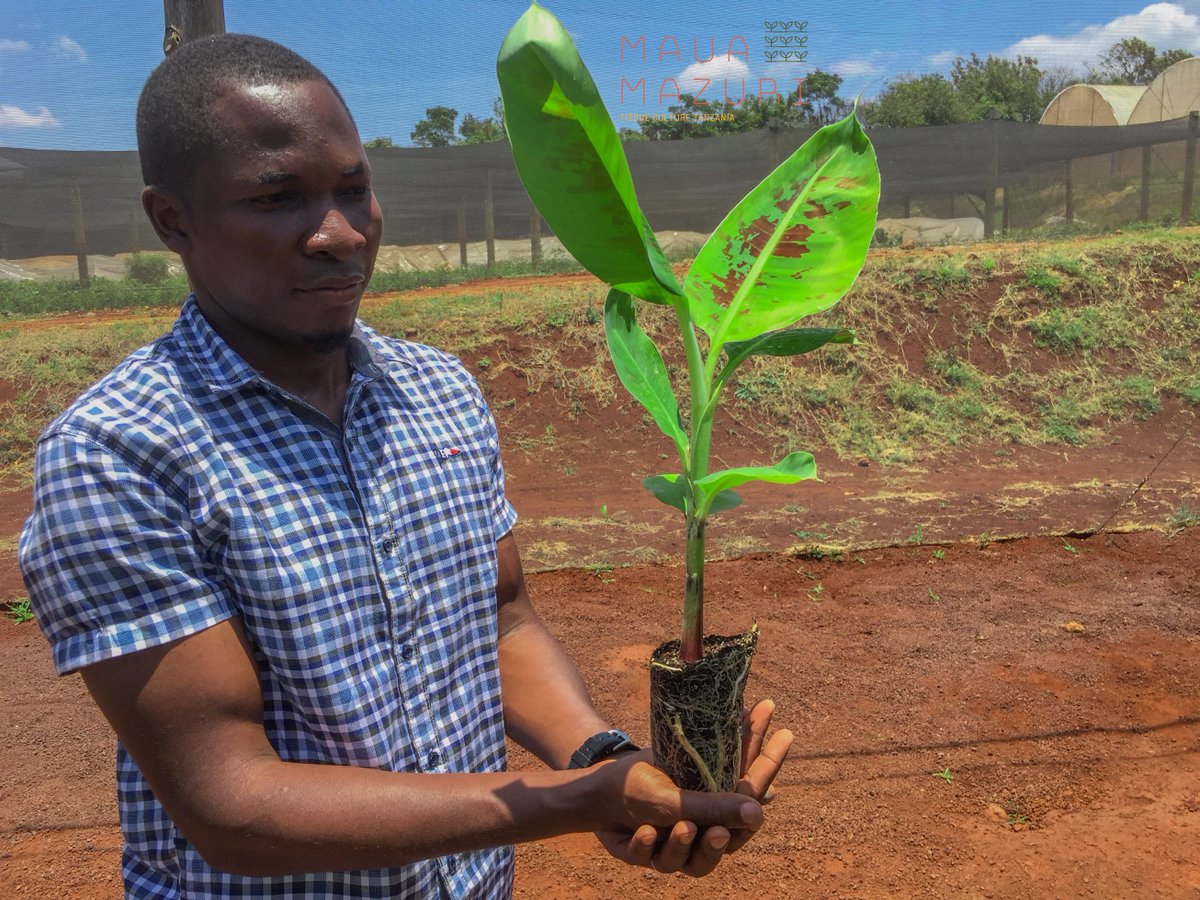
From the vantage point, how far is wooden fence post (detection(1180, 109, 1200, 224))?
11172 mm

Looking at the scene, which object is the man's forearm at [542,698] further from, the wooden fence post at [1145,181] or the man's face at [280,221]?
the wooden fence post at [1145,181]

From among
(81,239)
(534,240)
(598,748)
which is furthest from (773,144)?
(598,748)

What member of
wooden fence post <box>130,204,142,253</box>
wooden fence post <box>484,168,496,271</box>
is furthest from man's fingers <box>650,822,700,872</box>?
wooden fence post <box>130,204,142,253</box>

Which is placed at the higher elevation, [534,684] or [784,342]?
[784,342]

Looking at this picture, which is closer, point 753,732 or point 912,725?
point 753,732

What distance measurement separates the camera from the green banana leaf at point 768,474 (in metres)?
0.88

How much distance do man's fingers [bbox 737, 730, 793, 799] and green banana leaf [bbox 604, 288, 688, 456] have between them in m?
0.39

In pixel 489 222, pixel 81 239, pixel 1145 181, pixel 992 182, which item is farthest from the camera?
pixel 1145 181

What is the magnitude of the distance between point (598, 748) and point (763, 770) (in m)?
0.22

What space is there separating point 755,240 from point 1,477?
7022 mm

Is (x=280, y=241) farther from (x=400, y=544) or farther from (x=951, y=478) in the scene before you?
(x=951, y=478)

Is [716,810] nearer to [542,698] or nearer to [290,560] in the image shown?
[542,698]

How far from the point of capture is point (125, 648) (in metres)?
0.89

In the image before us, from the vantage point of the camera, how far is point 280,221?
103 cm
